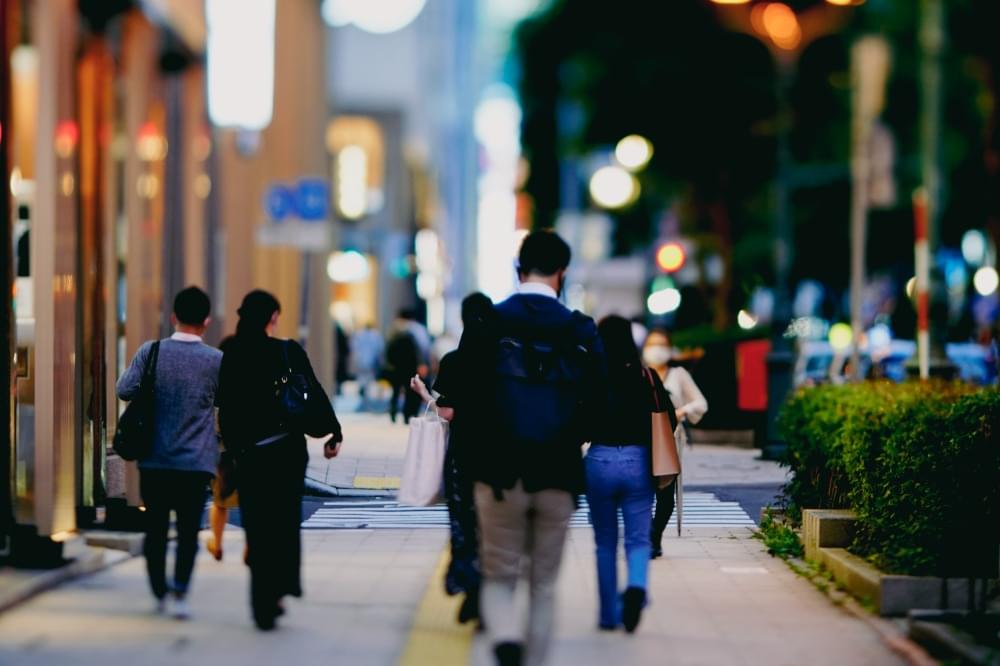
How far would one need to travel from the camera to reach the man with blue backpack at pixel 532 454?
7.63m

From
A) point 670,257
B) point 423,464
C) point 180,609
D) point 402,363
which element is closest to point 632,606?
point 423,464

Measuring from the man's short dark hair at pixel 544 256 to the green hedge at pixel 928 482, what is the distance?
297 cm

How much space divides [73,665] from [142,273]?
31.8ft

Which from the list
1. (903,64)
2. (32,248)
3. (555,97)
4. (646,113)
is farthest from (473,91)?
(32,248)

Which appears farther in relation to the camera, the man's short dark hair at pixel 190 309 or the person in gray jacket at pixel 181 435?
the man's short dark hair at pixel 190 309

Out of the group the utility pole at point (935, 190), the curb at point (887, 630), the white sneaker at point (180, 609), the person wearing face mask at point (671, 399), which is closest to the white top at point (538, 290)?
the curb at point (887, 630)

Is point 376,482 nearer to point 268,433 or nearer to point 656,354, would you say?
point 656,354

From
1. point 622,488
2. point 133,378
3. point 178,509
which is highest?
point 133,378

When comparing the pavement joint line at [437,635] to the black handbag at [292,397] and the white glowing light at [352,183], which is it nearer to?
the black handbag at [292,397]

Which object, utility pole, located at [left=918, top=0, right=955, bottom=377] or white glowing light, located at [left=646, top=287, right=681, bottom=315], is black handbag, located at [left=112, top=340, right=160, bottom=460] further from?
white glowing light, located at [left=646, top=287, right=681, bottom=315]

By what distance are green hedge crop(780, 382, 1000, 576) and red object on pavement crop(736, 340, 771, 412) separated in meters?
13.1

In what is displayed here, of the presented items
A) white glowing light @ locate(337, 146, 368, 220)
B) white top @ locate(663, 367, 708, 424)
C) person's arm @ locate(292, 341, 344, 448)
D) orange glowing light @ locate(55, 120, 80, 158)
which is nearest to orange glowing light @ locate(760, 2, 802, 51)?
white top @ locate(663, 367, 708, 424)

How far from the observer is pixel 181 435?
9.65m

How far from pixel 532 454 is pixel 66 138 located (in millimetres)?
6532
